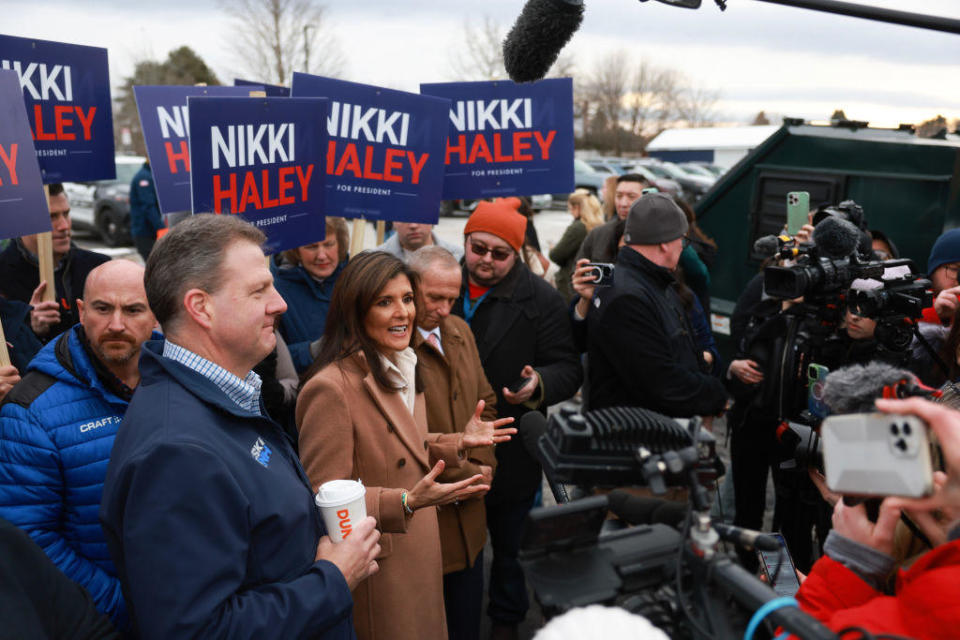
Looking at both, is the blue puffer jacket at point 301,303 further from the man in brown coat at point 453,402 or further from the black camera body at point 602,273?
the black camera body at point 602,273

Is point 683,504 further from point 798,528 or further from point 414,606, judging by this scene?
point 798,528

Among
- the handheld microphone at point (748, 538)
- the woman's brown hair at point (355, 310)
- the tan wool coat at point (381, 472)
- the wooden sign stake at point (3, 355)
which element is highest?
the woman's brown hair at point (355, 310)

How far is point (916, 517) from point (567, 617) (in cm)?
93

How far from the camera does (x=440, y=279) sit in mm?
3018

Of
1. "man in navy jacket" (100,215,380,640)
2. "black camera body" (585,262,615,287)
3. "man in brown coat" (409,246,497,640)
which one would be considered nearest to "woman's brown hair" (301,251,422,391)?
"man in brown coat" (409,246,497,640)

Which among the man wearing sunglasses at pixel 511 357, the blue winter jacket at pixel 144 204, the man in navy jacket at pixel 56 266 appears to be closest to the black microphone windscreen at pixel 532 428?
the man wearing sunglasses at pixel 511 357

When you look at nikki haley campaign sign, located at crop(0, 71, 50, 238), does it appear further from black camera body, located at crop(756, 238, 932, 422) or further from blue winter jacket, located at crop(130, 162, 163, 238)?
blue winter jacket, located at crop(130, 162, 163, 238)

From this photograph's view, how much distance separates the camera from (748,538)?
1253mm

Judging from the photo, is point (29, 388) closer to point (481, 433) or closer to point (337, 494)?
point (337, 494)

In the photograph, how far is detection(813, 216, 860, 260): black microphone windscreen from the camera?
2.86m

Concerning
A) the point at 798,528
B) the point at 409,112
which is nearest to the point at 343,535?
the point at 798,528

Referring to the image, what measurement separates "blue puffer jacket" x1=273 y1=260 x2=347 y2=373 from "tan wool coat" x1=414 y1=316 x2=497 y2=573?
0.93m

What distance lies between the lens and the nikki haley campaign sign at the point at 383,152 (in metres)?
3.86

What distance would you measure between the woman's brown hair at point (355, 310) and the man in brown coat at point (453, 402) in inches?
12.1
